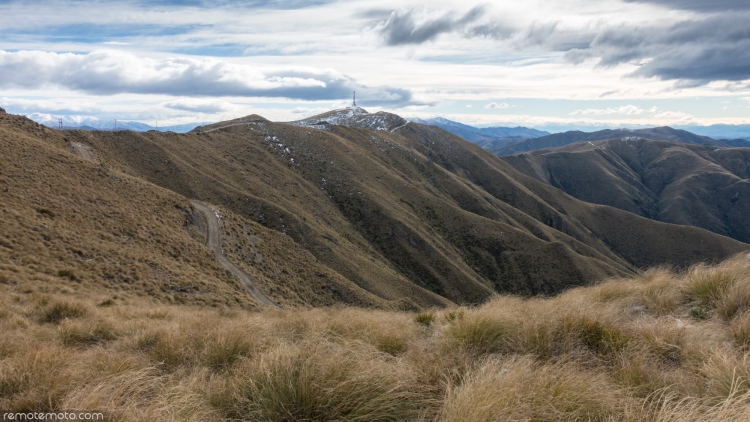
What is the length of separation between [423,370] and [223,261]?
3430cm

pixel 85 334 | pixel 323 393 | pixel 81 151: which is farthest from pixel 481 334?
pixel 81 151

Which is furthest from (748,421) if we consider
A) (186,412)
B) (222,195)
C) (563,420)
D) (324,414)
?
(222,195)

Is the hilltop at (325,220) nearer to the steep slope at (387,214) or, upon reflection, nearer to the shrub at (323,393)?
the steep slope at (387,214)

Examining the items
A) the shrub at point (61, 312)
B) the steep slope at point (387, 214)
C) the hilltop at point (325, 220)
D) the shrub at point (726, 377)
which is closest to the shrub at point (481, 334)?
the shrub at point (726, 377)

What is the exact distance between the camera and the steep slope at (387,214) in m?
60.1

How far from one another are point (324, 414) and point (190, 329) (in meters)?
4.16

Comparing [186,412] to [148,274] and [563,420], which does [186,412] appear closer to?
[563,420]

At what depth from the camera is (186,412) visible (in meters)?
3.50

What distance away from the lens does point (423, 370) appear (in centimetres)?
448

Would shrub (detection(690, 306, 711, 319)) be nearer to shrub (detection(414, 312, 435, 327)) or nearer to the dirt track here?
shrub (detection(414, 312, 435, 327))

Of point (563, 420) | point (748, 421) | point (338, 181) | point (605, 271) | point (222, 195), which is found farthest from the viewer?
point (605, 271)

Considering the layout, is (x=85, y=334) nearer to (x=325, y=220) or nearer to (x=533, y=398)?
(x=533, y=398)

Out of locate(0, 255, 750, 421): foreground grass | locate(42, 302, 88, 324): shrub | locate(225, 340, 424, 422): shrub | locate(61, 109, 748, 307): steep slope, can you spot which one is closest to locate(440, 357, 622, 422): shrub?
locate(0, 255, 750, 421): foreground grass

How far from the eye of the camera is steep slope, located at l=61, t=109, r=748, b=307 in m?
60.1
